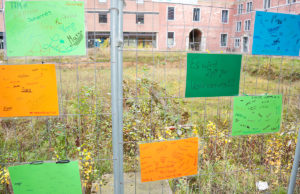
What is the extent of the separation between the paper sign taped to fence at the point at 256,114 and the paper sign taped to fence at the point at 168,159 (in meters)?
0.47

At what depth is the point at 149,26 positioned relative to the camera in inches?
69.0

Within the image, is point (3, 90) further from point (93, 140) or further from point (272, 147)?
point (272, 147)

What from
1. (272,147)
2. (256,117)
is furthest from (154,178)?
(272,147)

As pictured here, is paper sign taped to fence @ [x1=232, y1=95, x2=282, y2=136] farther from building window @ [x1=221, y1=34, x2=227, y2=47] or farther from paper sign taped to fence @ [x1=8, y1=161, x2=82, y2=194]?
paper sign taped to fence @ [x1=8, y1=161, x2=82, y2=194]

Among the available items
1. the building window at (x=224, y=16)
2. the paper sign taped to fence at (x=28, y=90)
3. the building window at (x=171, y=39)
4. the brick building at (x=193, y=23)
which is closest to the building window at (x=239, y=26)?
the brick building at (x=193, y=23)

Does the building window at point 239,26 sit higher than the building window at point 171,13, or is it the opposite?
the building window at point 171,13

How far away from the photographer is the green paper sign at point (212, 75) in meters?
1.73

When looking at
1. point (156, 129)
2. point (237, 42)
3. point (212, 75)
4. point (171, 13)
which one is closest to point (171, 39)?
point (171, 13)

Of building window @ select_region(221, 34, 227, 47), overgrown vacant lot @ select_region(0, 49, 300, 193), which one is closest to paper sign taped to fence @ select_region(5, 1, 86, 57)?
overgrown vacant lot @ select_region(0, 49, 300, 193)

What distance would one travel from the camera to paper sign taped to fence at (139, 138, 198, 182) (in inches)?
69.4

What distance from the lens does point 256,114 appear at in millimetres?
2008

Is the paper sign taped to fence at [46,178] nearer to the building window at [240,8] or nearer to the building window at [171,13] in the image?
the building window at [171,13]

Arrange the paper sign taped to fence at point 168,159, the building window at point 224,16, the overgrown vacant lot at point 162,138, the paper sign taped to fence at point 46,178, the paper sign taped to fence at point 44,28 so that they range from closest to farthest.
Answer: the paper sign taped to fence at point 44,28 → the paper sign taped to fence at point 46,178 → the paper sign taped to fence at point 168,159 → the building window at point 224,16 → the overgrown vacant lot at point 162,138

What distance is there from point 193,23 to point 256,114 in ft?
3.33
